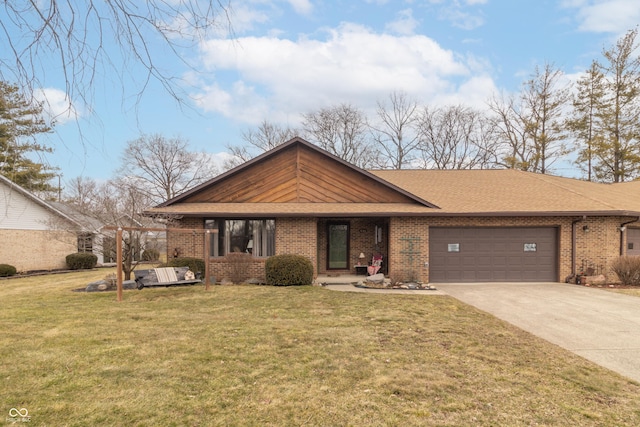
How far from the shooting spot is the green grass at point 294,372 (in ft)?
11.1

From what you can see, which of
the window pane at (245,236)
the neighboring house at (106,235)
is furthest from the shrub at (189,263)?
the neighboring house at (106,235)

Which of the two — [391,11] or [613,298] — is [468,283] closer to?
[613,298]

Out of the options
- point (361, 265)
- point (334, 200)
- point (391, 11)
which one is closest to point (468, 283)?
point (361, 265)

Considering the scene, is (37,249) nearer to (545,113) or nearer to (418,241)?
(418,241)

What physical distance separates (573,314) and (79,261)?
966 inches

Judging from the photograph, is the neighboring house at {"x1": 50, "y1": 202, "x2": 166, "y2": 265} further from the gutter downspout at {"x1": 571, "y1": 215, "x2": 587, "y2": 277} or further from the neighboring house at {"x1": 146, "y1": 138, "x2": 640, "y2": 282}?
Result: the gutter downspout at {"x1": 571, "y1": 215, "x2": 587, "y2": 277}

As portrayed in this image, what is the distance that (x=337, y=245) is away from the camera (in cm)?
1487

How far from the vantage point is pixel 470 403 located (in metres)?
3.63

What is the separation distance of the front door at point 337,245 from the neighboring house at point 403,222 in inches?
50.4

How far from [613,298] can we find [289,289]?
9429mm

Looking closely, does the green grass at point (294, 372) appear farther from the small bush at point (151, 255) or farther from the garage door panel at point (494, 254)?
the small bush at point (151, 255)

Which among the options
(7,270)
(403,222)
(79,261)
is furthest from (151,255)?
(403,222)

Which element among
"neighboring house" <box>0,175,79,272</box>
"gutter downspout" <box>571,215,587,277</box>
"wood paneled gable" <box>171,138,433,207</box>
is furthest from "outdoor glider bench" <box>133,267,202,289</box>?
"gutter downspout" <box>571,215,587,277</box>

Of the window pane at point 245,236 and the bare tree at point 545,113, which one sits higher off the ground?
the bare tree at point 545,113
